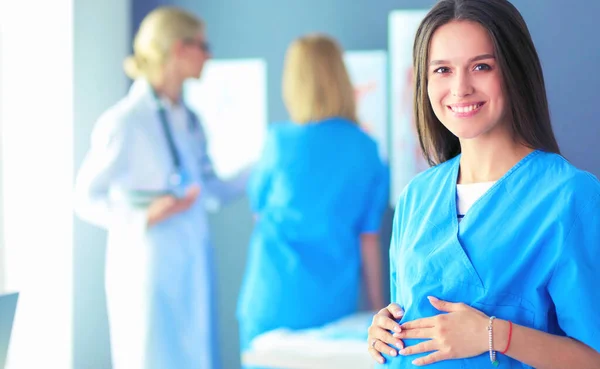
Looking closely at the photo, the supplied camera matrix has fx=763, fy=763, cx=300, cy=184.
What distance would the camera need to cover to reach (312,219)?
300 cm

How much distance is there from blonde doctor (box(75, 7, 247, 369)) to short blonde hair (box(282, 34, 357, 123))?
49 cm

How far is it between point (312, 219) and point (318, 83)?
0.55 m

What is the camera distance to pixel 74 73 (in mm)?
3727

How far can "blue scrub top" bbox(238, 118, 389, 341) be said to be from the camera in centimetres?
299

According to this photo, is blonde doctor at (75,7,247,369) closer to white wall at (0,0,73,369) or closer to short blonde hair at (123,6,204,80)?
short blonde hair at (123,6,204,80)

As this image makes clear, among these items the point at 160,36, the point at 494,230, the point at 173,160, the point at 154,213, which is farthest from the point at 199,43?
the point at 494,230

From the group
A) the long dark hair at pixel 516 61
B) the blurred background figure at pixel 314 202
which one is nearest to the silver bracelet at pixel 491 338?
the long dark hair at pixel 516 61

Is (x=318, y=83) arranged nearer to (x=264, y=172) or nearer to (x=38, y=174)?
(x=264, y=172)

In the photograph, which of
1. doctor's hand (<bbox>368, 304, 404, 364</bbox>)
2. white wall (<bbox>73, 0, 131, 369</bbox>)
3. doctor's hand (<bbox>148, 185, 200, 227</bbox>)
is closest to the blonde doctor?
doctor's hand (<bbox>148, 185, 200, 227</bbox>)

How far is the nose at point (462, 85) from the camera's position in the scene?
1.35 meters

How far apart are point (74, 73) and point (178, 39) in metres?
0.77

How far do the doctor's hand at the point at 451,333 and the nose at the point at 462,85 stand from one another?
1.21 feet

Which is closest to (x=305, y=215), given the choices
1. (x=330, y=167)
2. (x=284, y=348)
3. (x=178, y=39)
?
(x=330, y=167)

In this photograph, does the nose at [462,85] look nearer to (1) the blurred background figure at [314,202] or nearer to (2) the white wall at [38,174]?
(1) the blurred background figure at [314,202]
